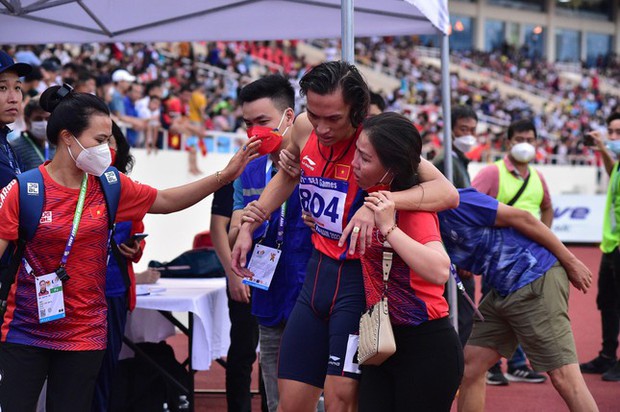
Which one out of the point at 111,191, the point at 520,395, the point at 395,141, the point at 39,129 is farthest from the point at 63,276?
the point at 520,395

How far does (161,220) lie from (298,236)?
725 centimetres

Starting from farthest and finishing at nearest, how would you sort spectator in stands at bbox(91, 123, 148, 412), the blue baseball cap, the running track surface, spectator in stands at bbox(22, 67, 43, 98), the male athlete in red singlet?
1. spectator in stands at bbox(22, 67, 43, 98)
2. the running track surface
3. spectator in stands at bbox(91, 123, 148, 412)
4. the blue baseball cap
5. the male athlete in red singlet

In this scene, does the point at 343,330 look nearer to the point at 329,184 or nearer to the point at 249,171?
the point at 329,184

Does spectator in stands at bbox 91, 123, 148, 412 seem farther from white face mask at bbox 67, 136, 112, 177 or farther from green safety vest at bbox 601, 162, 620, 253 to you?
green safety vest at bbox 601, 162, 620, 253

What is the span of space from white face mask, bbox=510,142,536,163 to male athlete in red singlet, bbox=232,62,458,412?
134 inches

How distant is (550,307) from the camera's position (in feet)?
15.1

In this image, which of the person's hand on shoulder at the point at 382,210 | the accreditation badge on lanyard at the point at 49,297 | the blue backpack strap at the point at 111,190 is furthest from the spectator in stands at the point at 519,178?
the accreditation badge on lanyard at the point at 49,297

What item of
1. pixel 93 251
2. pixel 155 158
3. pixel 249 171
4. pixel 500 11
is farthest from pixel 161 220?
pixel 500 11

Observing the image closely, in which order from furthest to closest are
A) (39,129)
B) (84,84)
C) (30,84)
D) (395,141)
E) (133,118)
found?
(133,118), (30,84), (84,84), (39,129), (395,141)

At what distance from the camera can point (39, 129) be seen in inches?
224

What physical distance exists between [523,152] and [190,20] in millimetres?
2693

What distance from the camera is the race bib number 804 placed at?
3578 mm

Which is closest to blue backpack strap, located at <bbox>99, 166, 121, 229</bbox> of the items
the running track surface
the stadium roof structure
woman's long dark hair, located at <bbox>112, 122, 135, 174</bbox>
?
woman's long dark hair, located at <bbox>112, 122, 135, 174</bbox>

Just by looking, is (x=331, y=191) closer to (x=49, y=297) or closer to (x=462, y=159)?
(x=49, y=297)
